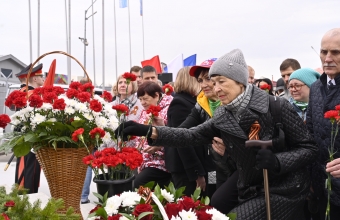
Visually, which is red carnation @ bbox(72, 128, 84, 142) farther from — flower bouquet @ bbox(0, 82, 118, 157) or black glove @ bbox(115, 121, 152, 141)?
black glove @ bbox(115, 121, 152, 141)

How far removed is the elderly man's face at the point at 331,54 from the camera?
2.14 meters

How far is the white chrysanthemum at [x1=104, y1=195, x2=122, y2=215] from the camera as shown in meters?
1.42

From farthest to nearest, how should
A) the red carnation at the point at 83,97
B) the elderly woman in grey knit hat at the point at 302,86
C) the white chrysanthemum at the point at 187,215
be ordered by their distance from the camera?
1. the elderly woman in grey knit hat at the point at 302,86
2. the red carnation at the point at 83,97
3. the white chrysanthemum at the point at 187,215

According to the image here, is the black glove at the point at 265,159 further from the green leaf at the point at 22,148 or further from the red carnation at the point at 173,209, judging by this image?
the green leaf at the point at 22,148

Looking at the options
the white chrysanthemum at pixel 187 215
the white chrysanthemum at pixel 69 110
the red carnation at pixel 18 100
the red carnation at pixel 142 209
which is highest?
the red carnation at pixel 18 100

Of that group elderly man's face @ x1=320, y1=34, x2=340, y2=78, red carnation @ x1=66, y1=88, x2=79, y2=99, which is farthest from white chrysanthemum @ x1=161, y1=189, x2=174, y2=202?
elderly man's face @ x1=320, y1=34, x2=340, y2=78

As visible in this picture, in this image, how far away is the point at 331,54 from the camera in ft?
7.09

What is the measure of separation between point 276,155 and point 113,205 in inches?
39.4

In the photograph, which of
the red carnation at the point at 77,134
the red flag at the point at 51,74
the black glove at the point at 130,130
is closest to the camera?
the red carnation at the point at 77,134

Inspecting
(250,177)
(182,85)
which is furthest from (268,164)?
(182,85)

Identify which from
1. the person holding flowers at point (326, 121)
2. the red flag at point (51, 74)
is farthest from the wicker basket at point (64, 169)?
the person holding flowers at point (326, 121)

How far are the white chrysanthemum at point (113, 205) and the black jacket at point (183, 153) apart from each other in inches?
63.9

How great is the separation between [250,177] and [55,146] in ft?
3.63

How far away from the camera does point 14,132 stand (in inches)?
81.7
